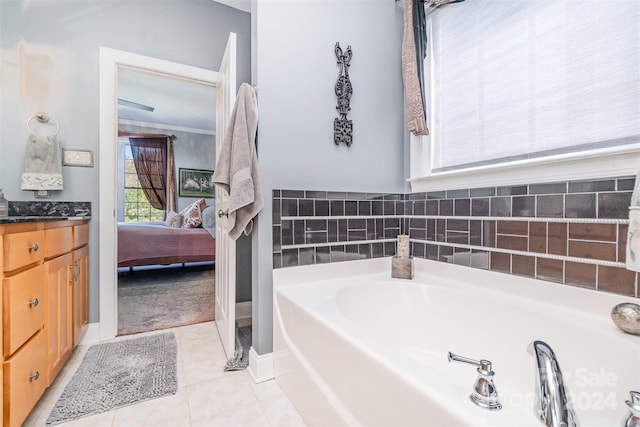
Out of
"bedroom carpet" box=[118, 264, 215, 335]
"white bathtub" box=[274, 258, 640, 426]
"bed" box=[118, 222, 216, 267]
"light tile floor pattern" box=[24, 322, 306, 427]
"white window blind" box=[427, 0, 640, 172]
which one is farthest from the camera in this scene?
"bed" box=[118, 222, 216, 267]

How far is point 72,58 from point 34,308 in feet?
5.61

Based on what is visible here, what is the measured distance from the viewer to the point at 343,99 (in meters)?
1.72

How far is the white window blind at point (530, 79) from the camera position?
3.48ft

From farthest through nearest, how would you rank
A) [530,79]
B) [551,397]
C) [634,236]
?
[530,79]
[634,236]
[551,397]

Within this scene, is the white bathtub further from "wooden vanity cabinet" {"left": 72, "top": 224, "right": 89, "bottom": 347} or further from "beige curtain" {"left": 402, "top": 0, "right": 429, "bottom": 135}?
"wooden vanity cabinet" {"left": 72, "top": 224, "right": 89, "bottom": 347}

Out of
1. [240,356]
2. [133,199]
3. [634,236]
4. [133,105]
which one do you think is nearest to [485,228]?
[634,236]

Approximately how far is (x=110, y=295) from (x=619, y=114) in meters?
2.92

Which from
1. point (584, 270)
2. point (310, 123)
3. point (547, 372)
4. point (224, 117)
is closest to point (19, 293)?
point (224, 117)

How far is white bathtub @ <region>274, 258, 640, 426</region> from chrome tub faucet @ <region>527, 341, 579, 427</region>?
0.03 m

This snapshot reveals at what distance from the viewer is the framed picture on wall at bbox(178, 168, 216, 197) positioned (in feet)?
20.3

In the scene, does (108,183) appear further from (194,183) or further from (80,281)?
(194,183)

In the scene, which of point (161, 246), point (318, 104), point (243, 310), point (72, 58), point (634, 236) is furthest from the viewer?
point (161, 246)

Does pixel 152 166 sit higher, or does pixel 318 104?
pixel 152 166

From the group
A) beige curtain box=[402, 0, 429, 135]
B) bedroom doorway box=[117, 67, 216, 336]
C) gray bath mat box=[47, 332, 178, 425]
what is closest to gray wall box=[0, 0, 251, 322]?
bedroom doorway box=[117, 67, 216, 336]
